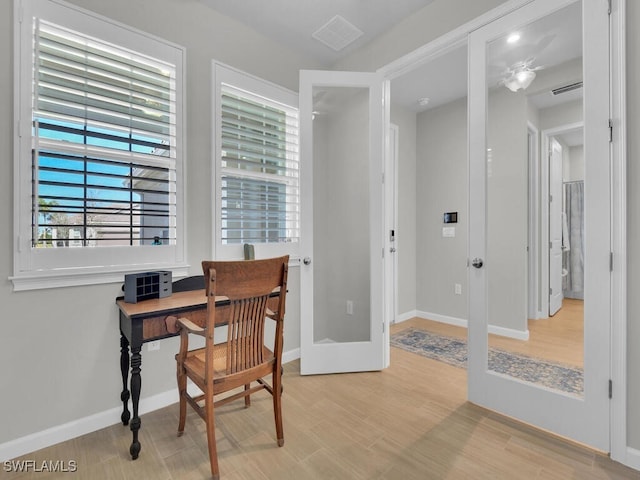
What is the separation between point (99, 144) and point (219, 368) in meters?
1.55

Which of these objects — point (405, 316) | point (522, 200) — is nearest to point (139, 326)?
point (522, 200)

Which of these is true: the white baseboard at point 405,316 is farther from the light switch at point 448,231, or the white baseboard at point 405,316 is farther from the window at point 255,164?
the window at point 255,164

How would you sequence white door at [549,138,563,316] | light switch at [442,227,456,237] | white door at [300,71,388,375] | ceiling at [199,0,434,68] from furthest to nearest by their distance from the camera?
light switch at [442,227,456,237] → white door at [300,71,388,375] → ceiling at [199,0,434,68] → white door at [549,138,563,316]

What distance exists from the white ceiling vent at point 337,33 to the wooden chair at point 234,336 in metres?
2.11

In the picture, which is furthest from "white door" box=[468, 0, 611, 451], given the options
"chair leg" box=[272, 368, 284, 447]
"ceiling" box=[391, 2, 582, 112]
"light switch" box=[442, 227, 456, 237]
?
"light switch" box=[442, 227, 456, 237]

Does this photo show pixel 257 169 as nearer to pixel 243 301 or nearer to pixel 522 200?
pixel 243 301

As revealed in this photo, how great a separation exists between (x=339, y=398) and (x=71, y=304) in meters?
1.84

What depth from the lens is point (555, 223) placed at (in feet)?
6.09

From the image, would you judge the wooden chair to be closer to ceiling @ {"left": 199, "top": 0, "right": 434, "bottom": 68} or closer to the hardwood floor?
the hardwood floor

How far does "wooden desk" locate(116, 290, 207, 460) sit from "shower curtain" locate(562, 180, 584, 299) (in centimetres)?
215

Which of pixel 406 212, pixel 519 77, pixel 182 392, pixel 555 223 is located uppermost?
pixel 519 77

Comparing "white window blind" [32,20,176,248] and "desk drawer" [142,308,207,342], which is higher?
"white window blind" [32,20,176,248]

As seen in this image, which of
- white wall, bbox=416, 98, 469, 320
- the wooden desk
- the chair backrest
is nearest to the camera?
the chair backrest

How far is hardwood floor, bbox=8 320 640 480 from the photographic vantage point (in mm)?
1547
